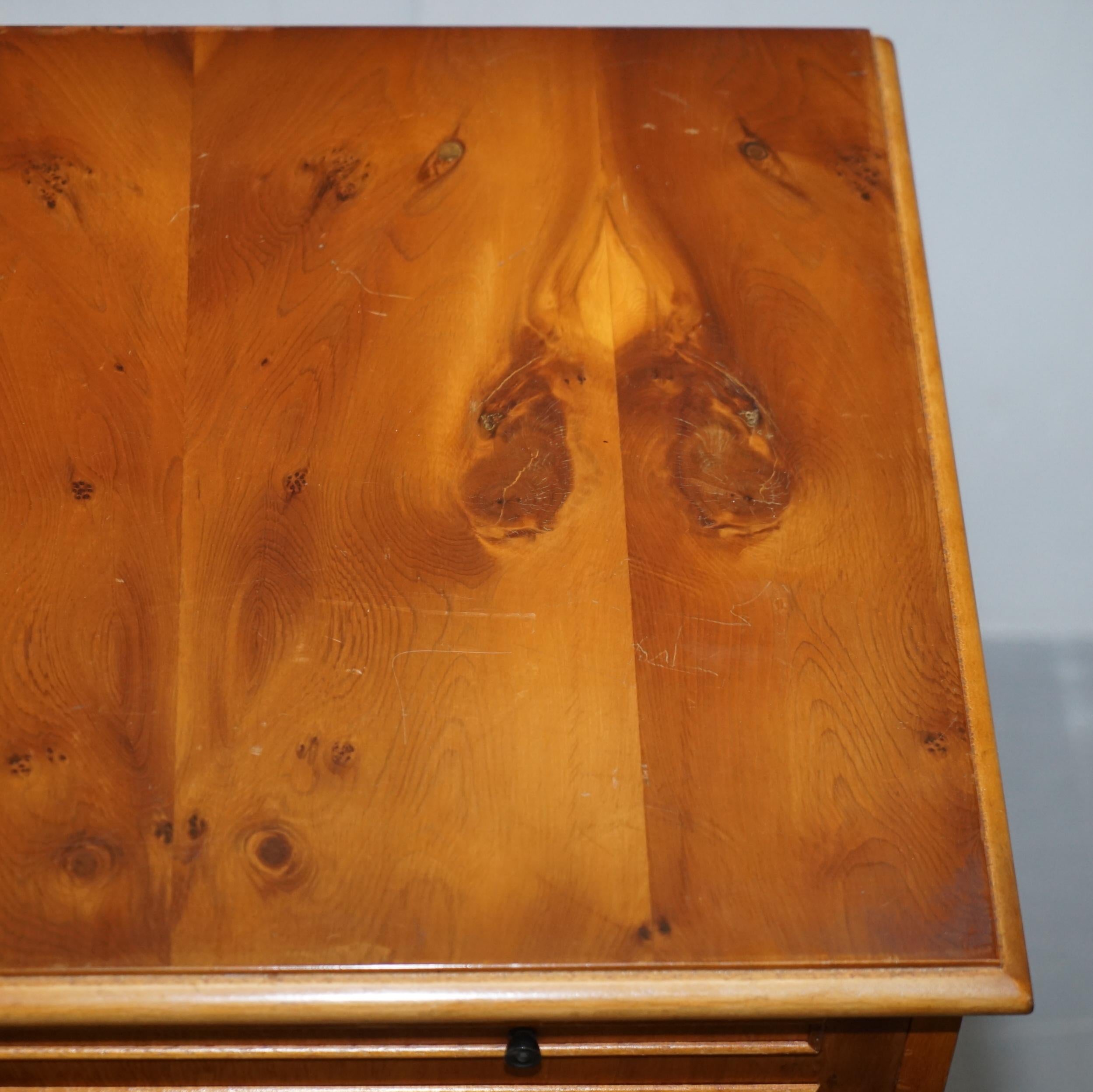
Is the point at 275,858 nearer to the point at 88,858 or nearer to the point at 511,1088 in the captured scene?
the point at 88,858

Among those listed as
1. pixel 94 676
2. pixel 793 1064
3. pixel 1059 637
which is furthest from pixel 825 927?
pixel 1059 637

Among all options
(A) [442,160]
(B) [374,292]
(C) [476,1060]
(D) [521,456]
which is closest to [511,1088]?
(C) [476,1060]

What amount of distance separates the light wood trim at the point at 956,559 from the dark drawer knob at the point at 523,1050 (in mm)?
285

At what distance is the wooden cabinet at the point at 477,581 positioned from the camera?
70cm

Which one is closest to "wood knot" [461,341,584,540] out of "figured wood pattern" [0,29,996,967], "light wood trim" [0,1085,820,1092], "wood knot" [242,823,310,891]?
"figured wood pattern" [0,29,996,967]

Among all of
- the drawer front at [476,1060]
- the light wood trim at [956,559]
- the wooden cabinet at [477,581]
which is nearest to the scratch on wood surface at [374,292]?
the wooden cabinet at [477,581]

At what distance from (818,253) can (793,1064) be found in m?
0.58

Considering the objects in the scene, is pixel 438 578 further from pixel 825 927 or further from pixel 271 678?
pixel 825 927

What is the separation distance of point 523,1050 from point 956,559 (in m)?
0.43

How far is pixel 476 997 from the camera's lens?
681mm

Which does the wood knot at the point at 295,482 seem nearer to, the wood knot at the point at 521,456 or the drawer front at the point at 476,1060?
the wood knot at the point at 521,456

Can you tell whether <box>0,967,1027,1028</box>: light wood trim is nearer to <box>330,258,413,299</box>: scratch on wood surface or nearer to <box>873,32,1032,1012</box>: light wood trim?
<box>873,32,1032,1012</box>: light wood trim

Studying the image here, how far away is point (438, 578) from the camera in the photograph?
2.62ft

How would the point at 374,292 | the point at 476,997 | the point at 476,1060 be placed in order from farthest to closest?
the point at 374,292 < the point at 476,1060 < the point at 476,997
